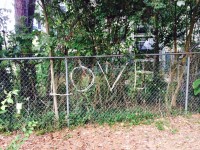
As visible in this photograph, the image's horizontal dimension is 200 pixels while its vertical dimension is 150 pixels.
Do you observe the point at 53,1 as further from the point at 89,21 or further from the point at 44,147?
the point at 44,147

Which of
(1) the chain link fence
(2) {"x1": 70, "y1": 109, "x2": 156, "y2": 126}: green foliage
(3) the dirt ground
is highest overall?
(1) the chain link fence

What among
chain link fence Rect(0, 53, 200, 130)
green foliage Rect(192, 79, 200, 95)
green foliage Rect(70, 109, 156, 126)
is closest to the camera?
chain link fence Rect(0, 53, 200, 130)

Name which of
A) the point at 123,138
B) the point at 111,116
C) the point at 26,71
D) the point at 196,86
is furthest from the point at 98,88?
the point at 196,86

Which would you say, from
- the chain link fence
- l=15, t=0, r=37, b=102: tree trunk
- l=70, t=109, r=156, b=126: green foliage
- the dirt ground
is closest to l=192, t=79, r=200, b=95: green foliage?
the chain link fence

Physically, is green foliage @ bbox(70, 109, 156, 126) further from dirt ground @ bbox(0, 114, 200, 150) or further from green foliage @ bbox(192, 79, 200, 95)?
green foliage @ bbox(192, 79, 200, 95)

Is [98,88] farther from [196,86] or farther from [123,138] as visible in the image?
[196,86]

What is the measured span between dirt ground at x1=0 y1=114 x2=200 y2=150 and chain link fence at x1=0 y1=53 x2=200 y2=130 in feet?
0.84

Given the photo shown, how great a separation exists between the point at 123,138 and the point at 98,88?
107cm

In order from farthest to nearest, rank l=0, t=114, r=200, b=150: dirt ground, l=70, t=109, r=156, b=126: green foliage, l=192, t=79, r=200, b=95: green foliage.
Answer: l=192, t=79, r=200, b=95: green foliage, l=70, t=109, r=156, b=126: green foliage, l=0, t=114, r=200, b=150: dirt ground

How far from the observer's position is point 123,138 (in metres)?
3.61

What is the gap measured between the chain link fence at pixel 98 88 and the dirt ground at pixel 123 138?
0.26 m

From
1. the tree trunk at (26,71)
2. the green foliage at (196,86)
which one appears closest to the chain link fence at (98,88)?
the tree trunk at (26,71)

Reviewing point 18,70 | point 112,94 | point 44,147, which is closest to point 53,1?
point 18,70

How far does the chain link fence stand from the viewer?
156 inches
